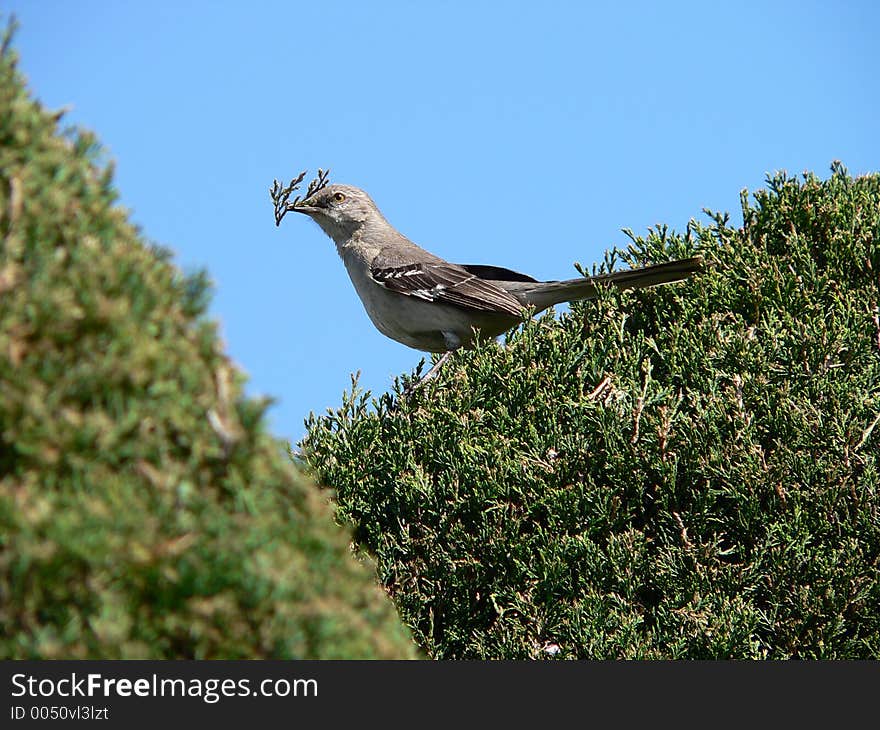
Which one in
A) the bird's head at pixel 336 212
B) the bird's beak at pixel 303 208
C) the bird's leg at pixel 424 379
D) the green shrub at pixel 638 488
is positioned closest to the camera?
the green shrub at pixel 638 488

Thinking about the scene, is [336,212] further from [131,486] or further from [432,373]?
[131,486]

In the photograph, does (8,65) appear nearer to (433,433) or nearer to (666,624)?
(433,433)

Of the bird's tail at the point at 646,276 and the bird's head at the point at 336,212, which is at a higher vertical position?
the bird's head at the point at 336,212

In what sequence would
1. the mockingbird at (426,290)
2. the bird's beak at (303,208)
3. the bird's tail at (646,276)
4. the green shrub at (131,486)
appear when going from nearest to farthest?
the green shrub at (131,486) < the bird's tail at (646,276) < the mockingbird at (426,290) < the bird's beak at (303,208)

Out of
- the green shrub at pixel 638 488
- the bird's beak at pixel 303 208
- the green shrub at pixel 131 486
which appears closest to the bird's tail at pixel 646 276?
the green shrub at pixel 638 488

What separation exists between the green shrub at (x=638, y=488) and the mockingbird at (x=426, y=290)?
9.43 feet

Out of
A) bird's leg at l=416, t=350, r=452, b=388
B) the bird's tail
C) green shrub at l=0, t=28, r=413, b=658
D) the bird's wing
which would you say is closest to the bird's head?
the bird's wing

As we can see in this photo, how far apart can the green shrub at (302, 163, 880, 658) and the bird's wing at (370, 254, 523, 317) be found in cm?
318

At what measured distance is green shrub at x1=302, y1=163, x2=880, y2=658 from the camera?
207 inches

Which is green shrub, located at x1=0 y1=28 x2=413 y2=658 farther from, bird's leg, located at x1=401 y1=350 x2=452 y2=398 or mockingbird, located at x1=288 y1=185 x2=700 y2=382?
mockingbird, located at x1=288 y1=185 x2=700 y2=382

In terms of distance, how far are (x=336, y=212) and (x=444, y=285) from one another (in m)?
1.90

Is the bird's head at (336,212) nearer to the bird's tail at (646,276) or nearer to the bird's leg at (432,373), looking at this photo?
the bird's tail at (646,276)

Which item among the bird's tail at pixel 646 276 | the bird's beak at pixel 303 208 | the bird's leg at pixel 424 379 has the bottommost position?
the bird's leg at pixel 424 379

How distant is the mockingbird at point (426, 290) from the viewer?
952cm
